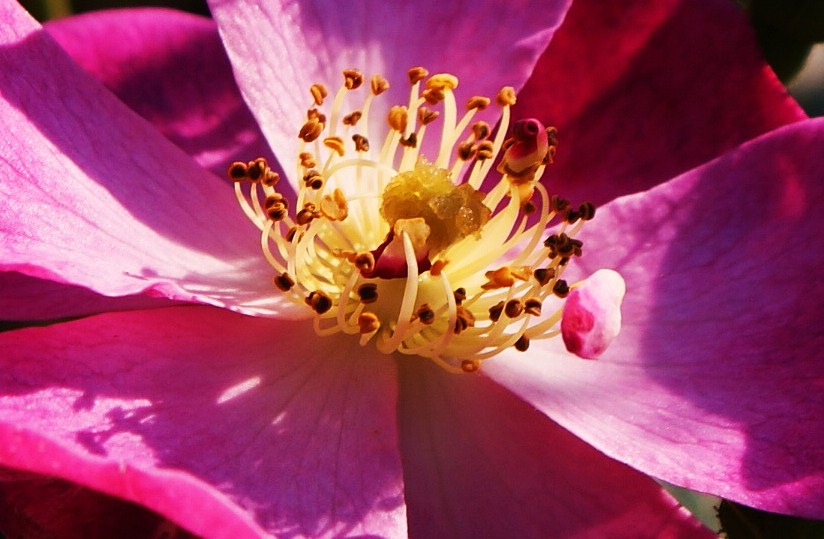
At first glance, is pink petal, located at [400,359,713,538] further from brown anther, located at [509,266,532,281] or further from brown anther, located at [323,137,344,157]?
brown anther, located at [323,137,344,157]

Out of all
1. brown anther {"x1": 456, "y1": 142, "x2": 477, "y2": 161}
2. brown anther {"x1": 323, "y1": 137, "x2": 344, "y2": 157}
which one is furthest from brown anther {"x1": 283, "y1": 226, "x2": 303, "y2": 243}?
brown anther {"x1": 456, "y1": 142, "x2": 477, "y2": 161}

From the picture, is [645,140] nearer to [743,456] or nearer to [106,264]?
[743,456]

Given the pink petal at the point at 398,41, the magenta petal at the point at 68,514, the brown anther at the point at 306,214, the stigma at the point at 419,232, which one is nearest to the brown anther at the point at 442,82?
the stigma at the point at 419,232

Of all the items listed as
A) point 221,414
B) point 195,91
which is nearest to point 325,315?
point 221,414

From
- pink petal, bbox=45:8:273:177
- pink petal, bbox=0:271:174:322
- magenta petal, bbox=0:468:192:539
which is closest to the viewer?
magenta petal, bbox=0:468:192:539

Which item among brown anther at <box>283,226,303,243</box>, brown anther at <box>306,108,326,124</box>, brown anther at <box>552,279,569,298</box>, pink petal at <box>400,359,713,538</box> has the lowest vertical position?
pink petal at <box>400,359,713,538</box>

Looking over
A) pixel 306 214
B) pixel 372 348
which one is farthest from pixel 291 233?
pixel 372 348
